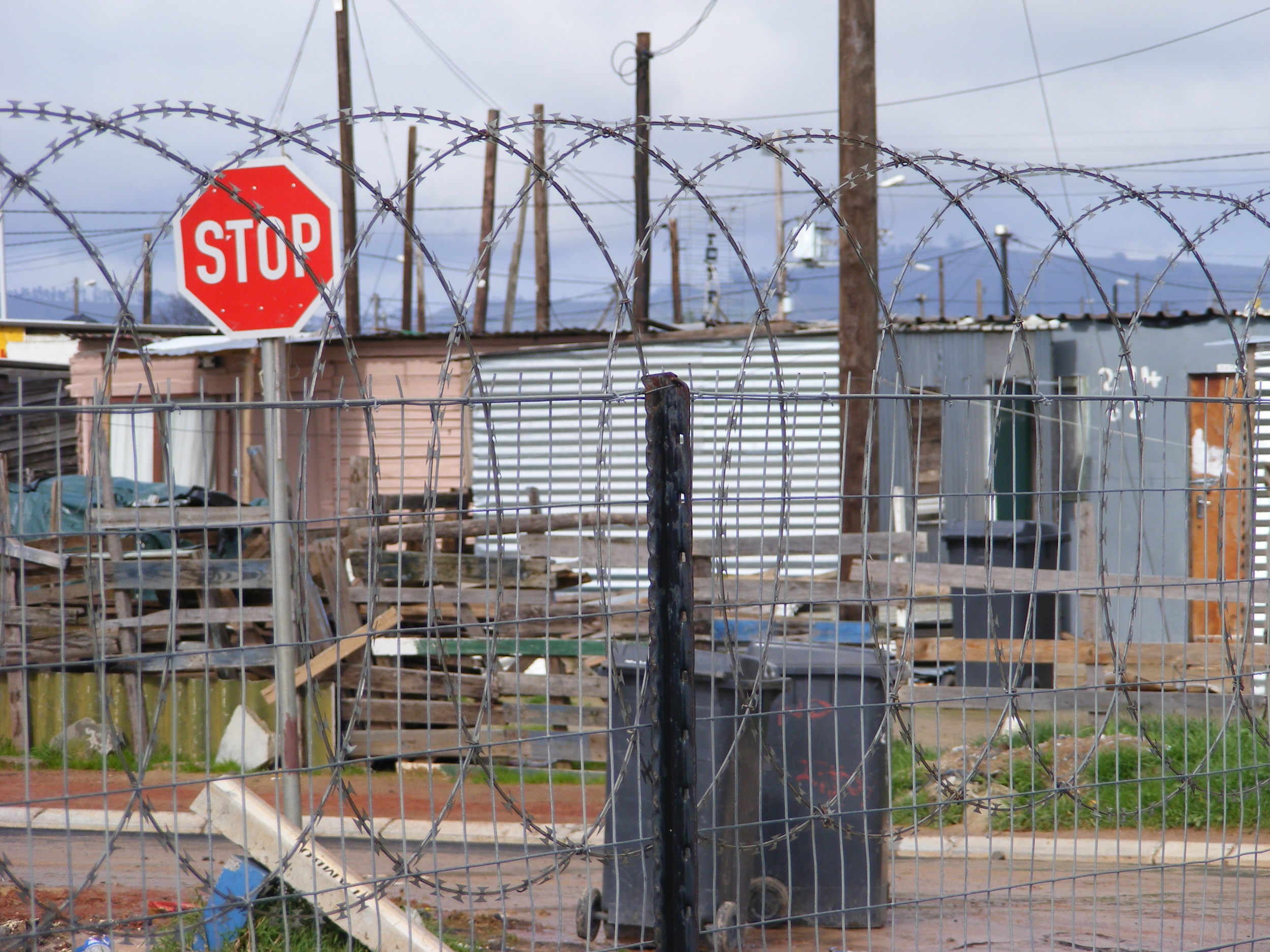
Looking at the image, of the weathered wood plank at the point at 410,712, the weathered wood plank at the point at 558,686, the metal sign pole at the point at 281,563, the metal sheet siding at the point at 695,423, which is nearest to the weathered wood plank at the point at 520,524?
the weathered wood plank at the point at 558,686

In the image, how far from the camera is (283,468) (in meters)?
4.08

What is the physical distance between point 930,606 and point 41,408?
851 cm

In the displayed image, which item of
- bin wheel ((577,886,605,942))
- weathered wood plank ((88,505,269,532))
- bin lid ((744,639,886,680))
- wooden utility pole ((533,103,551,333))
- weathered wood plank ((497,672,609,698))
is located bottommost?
bin wheel ((577,886,605,942))

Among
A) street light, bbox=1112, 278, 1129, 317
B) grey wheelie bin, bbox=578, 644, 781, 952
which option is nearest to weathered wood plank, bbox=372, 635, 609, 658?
grey wheelie bin, bbox=578, 644, 781, 952

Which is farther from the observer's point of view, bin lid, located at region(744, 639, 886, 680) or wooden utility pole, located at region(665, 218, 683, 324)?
wooden utility pole, located at region(665, 218, 683, 324)

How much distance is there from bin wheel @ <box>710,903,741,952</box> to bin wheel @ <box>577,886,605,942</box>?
1.35ft

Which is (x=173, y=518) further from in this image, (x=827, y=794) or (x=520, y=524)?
(x=520, y=524)

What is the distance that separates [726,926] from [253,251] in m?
3.28

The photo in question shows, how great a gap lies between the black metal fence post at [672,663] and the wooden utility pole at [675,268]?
34.6 meters

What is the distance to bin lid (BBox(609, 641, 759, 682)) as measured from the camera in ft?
12.7

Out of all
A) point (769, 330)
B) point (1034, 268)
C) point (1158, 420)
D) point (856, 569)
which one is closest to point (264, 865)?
point (769, 330)

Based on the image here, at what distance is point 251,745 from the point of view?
7.97 metres

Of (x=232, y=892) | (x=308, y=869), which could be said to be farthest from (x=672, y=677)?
(x=232, y=892)

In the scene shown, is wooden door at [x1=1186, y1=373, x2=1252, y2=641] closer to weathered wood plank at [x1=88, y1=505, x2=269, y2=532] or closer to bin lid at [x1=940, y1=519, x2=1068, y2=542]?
bin lid at [x1=940, y1=519, x2=1068, y2=542]
